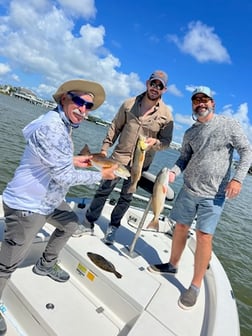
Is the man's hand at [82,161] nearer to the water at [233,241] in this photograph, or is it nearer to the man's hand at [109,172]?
the man's hand at [109,172]

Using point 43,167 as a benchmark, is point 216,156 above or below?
above

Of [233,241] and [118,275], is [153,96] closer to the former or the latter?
[118,275]

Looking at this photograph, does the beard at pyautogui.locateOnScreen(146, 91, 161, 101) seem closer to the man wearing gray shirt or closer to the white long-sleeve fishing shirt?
the man wearing gray shirt

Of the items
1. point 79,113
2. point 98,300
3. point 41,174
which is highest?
point 79,113

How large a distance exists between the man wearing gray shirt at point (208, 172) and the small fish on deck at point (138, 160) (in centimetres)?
63

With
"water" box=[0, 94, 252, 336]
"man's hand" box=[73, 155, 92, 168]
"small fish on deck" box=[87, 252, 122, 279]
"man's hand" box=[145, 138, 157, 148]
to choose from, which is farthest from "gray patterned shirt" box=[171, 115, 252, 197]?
"water" box=[0, 94, 252, 336]

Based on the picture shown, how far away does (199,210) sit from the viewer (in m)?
3.43

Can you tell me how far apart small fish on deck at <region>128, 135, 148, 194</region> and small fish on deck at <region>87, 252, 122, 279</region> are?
0.98m

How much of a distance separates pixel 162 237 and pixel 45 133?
3.60 meters

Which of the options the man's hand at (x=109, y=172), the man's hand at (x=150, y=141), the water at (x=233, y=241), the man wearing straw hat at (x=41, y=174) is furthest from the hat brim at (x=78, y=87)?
the water at (x=233, y=241)

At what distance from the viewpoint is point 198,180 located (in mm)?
3453

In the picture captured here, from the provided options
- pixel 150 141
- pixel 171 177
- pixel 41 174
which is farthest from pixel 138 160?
pixel 41 174

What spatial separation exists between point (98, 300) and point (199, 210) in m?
1.58

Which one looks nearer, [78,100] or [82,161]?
[78,100]
